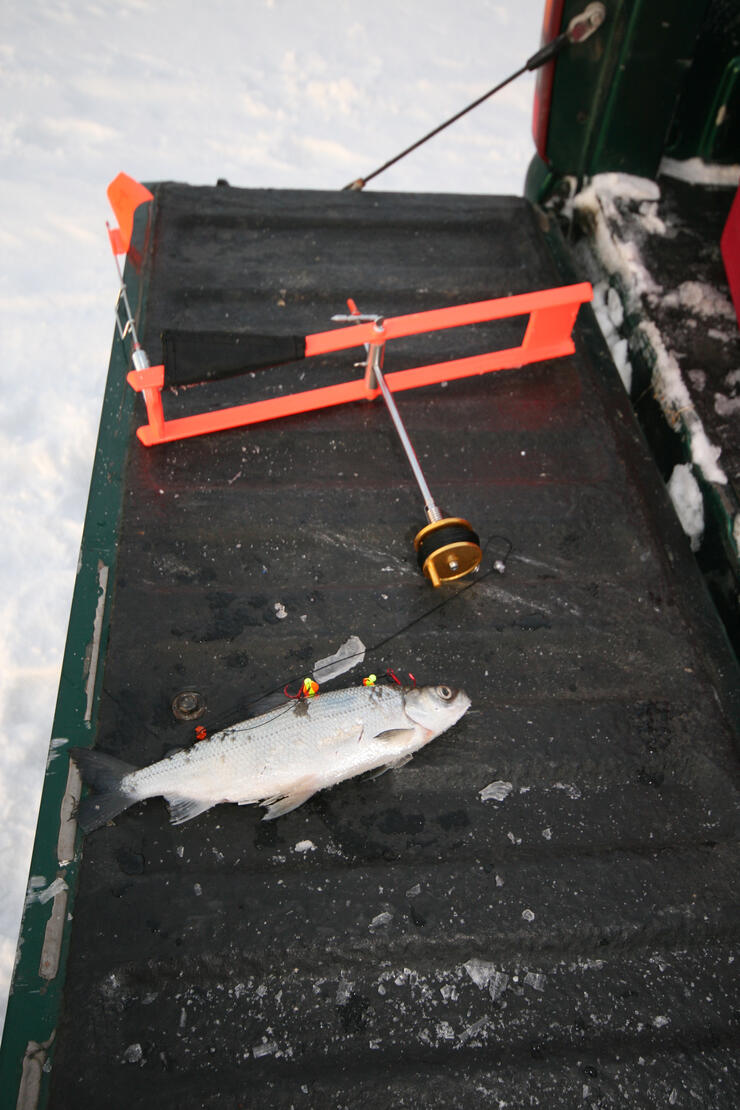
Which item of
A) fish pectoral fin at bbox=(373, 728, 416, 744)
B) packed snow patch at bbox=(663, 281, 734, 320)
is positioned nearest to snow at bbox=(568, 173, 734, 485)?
packed snow patch at bbox=(663, 281, 734, 320)

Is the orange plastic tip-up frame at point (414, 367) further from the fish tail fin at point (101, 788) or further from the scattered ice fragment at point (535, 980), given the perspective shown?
the scattered ice fragment at point (535, 980)

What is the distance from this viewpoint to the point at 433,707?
216 centimetres

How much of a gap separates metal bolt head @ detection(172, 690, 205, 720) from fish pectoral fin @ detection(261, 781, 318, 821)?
0.34 meters

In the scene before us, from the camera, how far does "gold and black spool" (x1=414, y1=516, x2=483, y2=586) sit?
2352mm

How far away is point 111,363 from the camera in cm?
304

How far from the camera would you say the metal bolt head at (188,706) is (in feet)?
7.14

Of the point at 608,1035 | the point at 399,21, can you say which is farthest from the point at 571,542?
the point at 399,21

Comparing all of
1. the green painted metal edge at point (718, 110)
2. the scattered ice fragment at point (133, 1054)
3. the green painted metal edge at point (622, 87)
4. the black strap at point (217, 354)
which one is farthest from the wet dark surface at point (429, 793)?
the green painted metal edge at point (718, 110)

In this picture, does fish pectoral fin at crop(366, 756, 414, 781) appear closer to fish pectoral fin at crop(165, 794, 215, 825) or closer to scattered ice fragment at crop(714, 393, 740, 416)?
fish pectoral fin at crop(165, 794, 215, 825)

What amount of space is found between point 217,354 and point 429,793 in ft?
5.34

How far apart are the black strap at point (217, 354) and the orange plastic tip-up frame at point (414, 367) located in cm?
5

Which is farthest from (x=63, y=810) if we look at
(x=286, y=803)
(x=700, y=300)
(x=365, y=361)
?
(x=700, y=300)

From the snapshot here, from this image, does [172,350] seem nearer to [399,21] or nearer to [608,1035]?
[608,1035]

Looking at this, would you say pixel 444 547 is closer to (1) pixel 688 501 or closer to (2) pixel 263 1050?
(1) pixel 688 501
